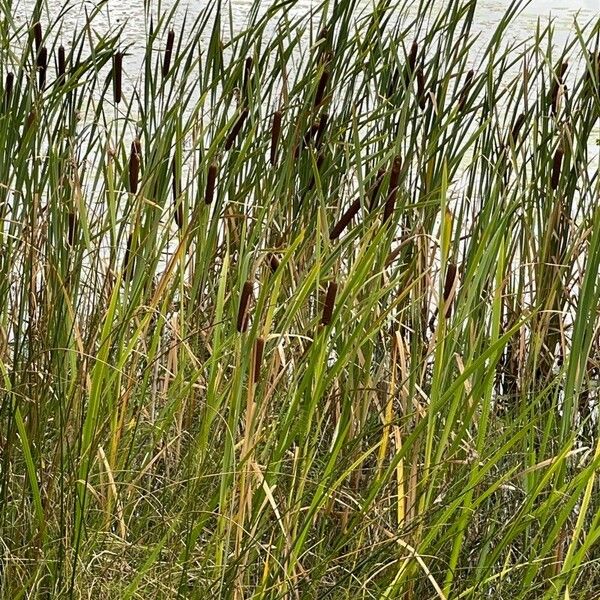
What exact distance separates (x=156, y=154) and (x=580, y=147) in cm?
67

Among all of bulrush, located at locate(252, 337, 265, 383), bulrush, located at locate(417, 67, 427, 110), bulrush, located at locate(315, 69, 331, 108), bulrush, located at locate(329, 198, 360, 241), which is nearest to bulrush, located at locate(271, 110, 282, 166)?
bulrush, located at locate(315, 69, 331, 108)

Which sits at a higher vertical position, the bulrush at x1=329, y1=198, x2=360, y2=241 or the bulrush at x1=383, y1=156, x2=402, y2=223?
the bulrush at x1=383, y1=156, x2=402, y2=223

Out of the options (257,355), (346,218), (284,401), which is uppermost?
(346,218)

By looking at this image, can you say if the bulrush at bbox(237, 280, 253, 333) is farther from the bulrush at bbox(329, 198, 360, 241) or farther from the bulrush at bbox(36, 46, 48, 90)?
the bulrush at bbox(36, 46, 48, 90)

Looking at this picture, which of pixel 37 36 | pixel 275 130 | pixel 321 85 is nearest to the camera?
pixel 275 130

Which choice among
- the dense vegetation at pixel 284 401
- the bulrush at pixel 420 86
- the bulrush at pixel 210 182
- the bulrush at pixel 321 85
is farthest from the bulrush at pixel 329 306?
the bulrush at pixel 420 86

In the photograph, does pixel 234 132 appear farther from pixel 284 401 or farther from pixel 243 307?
pixel 243 307

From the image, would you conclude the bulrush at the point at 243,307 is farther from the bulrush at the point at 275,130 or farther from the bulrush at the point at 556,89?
the bulrush at the point at 556,89

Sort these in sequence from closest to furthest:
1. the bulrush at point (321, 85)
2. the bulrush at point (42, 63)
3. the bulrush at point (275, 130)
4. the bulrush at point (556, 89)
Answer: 1. the bulrush at point (275, 130)
2. the bulrush at point (321, 85)
3. the bulrush at point (42, 63)
4. the bulrush at point (556, 89)

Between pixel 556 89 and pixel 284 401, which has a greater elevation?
pixel 556 89

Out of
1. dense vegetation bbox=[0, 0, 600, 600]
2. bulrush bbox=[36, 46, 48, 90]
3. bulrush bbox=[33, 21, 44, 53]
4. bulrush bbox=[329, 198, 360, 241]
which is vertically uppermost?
bulrush bbox=[33, 21, 44, 53]

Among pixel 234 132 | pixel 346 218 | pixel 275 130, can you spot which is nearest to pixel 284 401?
pixel 346 218

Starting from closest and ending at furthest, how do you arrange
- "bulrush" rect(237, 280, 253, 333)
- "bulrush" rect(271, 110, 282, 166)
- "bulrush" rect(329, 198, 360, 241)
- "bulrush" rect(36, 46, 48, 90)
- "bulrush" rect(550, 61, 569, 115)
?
"bulrush" rect(237, 280, 253, 333) < "bulrush" rect(329, 198, 360, 241) < "bulrush" rect(271, 110, 282, 166) < "bulrush" rect(36, 46, 48, 90) < "bulrush" rect(550, 61, 569, 115)

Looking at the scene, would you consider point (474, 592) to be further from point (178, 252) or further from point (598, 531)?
point (178, 252)
